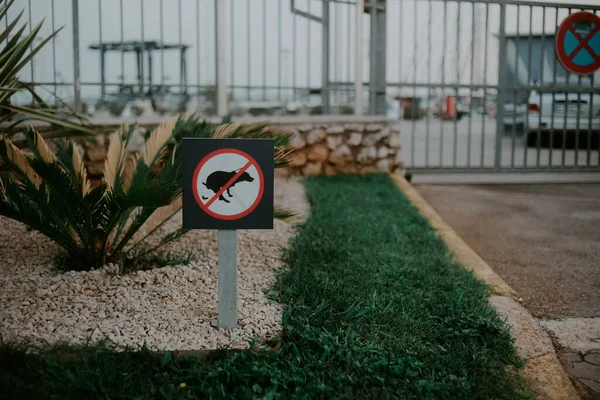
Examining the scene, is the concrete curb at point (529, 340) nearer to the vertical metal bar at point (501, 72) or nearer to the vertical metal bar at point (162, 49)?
the vertical metal bar at point (162, 49)

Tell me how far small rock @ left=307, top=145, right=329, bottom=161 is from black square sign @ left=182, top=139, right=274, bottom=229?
458cm

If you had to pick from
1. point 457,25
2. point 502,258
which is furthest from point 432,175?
point 502,258

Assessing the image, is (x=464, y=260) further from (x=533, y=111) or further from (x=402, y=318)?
(x=533, y=111)

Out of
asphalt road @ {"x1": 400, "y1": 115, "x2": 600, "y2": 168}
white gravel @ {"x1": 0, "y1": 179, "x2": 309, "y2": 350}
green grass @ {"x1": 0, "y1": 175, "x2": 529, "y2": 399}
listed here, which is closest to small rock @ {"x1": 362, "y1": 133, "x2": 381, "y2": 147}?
asphalt road @ {"x1": 400, "y1": 115, "x2": 600, "y2": 168}

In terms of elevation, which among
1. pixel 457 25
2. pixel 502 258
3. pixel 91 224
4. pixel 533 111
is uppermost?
pixel 457 25

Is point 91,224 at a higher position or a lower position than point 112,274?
higher

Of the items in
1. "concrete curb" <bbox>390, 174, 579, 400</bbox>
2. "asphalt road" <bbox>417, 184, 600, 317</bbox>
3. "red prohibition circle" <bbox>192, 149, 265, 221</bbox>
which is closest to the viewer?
"concrete curb" <bbox>390, 174, 579, 400</bbox>

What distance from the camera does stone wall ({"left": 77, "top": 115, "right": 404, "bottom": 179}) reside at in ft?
24.5

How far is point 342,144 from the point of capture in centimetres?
762

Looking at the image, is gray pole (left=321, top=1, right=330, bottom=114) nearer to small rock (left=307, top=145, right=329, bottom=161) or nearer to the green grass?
small rock (left=307, top=145, right=329, bottom=161)

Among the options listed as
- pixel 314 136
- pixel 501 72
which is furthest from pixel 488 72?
pixel 314 136

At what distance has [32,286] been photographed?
347 centimetres

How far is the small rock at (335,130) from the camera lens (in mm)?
7539

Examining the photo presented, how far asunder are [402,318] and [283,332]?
57cm
